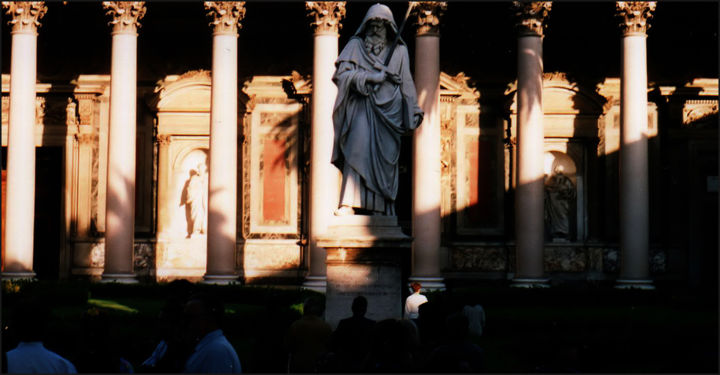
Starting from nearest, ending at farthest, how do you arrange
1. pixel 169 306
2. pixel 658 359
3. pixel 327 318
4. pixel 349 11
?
pixel 169 306, pixel 327 318, pixel 658 359, pixel 349 11

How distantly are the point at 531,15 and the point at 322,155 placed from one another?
7469 mm

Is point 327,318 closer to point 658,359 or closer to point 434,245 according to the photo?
point 658,359

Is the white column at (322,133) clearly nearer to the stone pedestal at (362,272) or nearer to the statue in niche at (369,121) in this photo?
the statue in niche at (369,121)

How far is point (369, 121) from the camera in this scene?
13.9 m

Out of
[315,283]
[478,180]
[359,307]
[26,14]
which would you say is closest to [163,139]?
[26,14]

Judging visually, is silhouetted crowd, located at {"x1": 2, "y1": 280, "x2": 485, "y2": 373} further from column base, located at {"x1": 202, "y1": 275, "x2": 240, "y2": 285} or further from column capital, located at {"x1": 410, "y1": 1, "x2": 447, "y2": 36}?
column capital, located at {"x1": 410, "y1": 1, "x2": 447, "y2": 36}

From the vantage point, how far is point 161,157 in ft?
123

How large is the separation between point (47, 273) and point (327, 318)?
26323 mm

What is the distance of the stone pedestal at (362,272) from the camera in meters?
13.7

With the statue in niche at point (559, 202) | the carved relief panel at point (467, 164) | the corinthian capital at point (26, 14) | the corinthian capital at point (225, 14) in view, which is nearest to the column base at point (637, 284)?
the statue in niche at point (559, 202)

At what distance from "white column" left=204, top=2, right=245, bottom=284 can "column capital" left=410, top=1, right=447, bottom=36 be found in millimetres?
5314

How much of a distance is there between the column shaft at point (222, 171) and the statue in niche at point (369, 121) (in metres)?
17.8

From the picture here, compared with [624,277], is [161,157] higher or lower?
higher

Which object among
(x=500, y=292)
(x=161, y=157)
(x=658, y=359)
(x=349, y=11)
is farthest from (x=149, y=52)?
(x=658, y=359)
